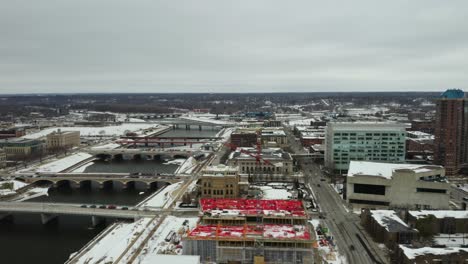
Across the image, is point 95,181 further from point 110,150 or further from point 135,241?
point 135,241

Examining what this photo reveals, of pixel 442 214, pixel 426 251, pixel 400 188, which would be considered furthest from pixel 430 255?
pixel 400 188

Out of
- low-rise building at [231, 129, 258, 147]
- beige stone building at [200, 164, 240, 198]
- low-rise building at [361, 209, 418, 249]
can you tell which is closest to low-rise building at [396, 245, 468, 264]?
low-rise building at [361, 209, 418, 249]

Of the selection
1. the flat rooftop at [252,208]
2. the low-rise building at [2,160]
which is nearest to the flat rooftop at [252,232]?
the flat rooftop at [252,208]

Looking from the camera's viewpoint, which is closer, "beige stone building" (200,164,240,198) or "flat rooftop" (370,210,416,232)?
"flat rooftop" (370,210,416,232)

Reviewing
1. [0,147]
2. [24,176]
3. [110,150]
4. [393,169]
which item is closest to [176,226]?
[393,169]

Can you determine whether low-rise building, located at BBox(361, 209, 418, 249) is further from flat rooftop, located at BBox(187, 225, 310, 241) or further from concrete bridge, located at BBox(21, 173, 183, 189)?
concrete bridge, located at BBox(21, 173, 183, 189)

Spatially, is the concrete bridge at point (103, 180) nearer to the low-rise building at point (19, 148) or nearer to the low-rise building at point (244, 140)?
the low-rise building at point (19, 148)
